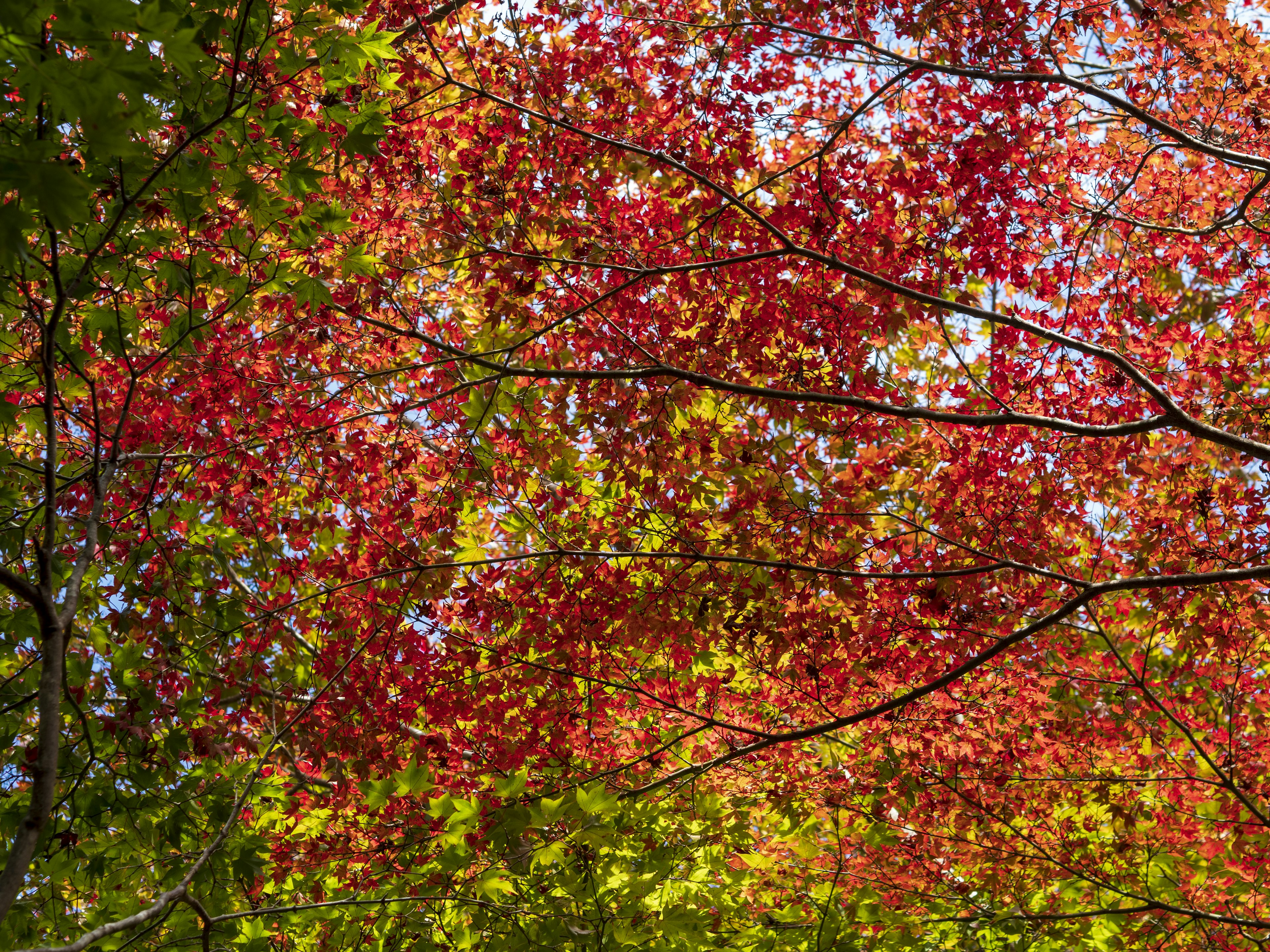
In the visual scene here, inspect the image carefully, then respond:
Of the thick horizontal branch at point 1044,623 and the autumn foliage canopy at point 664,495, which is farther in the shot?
the autumn foliage canopy at point 664,495

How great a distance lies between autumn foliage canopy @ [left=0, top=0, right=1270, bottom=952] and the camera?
4.61 m

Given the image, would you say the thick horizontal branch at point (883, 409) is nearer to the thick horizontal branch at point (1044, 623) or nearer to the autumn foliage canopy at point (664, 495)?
the autumn foliage canopy at point (664, 495)

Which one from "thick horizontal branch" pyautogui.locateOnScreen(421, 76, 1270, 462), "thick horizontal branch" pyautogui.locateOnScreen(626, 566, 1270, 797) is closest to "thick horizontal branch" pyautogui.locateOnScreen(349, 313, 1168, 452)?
"thick horizontal branch" pyautogui.locateOnScreen(421, 76, 1270, 462)

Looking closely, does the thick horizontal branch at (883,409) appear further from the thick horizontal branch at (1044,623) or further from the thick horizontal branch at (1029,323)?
the thick horizontal branch at (1044,623)

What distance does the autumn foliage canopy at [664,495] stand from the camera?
4.61 m

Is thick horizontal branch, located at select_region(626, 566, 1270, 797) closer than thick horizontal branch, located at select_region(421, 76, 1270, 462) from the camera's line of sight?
Yes

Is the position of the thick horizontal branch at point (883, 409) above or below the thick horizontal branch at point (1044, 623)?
above

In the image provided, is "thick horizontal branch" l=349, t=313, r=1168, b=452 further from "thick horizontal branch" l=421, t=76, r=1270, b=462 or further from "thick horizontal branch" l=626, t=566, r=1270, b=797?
"thick horizontal branch" l=626, t=566, r=1270, b=797

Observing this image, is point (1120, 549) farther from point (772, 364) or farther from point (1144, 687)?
point (772, 364)

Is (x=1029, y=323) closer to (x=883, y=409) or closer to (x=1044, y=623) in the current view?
(x=883, y=409)

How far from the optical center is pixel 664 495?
636 cm

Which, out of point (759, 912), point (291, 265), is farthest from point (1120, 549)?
point (291, 265)

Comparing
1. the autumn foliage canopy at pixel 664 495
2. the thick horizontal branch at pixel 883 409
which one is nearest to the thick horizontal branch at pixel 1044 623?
the autumn foliage canopy at pixel 664 495

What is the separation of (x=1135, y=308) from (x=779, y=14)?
3.31m
